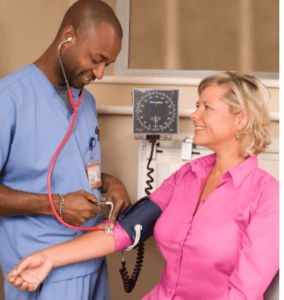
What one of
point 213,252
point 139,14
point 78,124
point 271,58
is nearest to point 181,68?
point 139,14

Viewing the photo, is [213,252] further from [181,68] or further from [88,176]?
[181,68]

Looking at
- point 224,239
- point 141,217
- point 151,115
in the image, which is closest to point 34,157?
point 141,217

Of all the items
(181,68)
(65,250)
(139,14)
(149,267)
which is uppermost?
(139,14)

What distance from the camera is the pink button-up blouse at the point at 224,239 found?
85 centimetres

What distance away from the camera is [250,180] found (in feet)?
3.32

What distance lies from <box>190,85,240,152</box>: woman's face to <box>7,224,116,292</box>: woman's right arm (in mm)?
532

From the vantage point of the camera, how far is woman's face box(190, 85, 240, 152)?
106 centimetres

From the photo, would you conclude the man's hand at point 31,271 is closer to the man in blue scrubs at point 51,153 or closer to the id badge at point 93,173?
the man in blue scrubs at point 51,153

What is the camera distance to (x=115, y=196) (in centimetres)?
123

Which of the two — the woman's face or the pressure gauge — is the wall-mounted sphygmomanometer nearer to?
the pressure gauge

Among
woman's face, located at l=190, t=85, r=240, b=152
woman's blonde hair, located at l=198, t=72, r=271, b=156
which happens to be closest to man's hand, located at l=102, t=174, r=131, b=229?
woman's face, located at l=190, t=85, r=240, b=152

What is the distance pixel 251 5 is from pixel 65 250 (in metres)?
1.74

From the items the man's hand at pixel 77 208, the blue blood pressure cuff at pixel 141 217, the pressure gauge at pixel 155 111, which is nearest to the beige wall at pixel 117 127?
the pressure gauge at pixel 155 111

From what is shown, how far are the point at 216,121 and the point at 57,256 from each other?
73 cm
